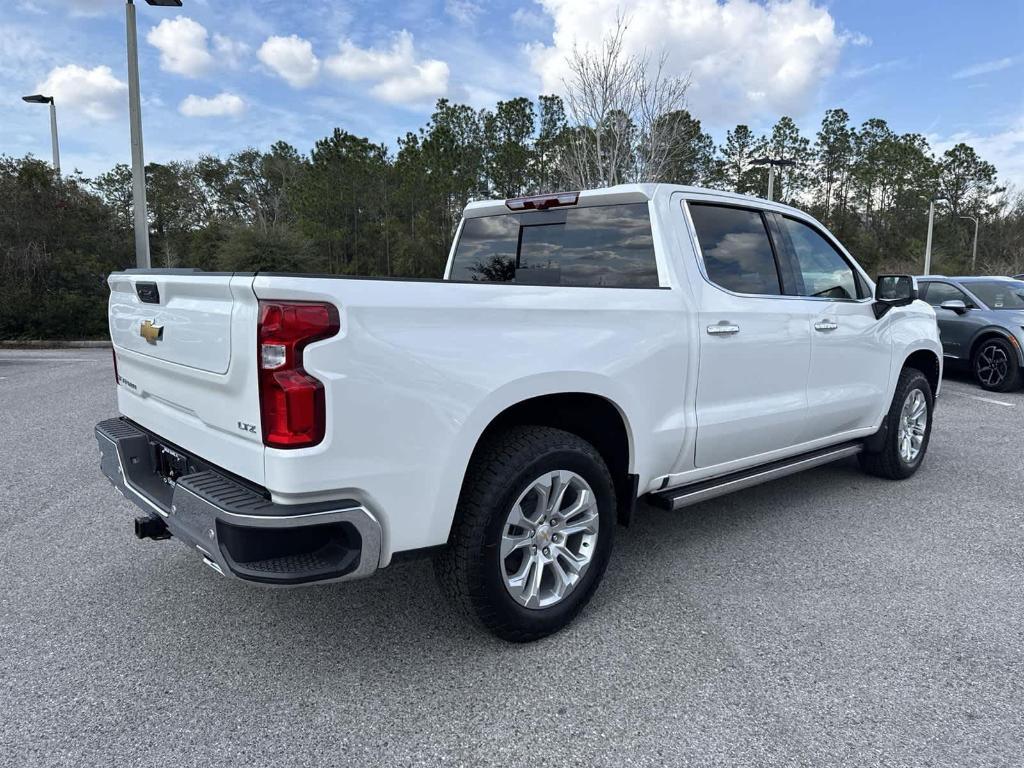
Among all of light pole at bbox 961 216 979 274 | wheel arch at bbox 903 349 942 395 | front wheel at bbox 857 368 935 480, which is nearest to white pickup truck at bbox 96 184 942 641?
front wheel at bbox 857 368 935 480

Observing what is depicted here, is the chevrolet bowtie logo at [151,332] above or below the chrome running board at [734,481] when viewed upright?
above

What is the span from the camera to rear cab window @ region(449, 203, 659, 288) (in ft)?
11.2

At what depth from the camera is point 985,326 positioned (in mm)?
9578

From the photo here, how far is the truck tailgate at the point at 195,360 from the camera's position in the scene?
223cm

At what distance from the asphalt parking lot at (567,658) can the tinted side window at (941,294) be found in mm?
7157

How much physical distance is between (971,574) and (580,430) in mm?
2159

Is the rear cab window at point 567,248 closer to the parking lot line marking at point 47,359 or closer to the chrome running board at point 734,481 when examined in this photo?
the chrome running board at point 734,481

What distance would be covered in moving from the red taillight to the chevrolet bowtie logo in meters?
0.83

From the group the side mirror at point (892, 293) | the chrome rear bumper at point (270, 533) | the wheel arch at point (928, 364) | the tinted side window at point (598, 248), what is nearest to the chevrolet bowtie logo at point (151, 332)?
the chrome rear bumper at point (270, 533)

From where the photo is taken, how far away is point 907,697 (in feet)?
8.21

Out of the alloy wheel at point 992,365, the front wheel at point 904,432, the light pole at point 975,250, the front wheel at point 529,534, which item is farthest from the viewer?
the light pole at point 975,250

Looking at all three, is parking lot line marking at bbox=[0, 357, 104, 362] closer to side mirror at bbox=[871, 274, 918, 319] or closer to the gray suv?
side mirror at bbox=[871, 274, 918, 319]

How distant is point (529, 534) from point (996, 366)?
9.27 metres

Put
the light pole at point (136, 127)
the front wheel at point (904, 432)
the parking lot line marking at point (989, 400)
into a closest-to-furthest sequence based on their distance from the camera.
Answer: the front wheel at point (904, 432)
the parking lot line marking at point (989, 400)
the light pole at point (136, 127)
